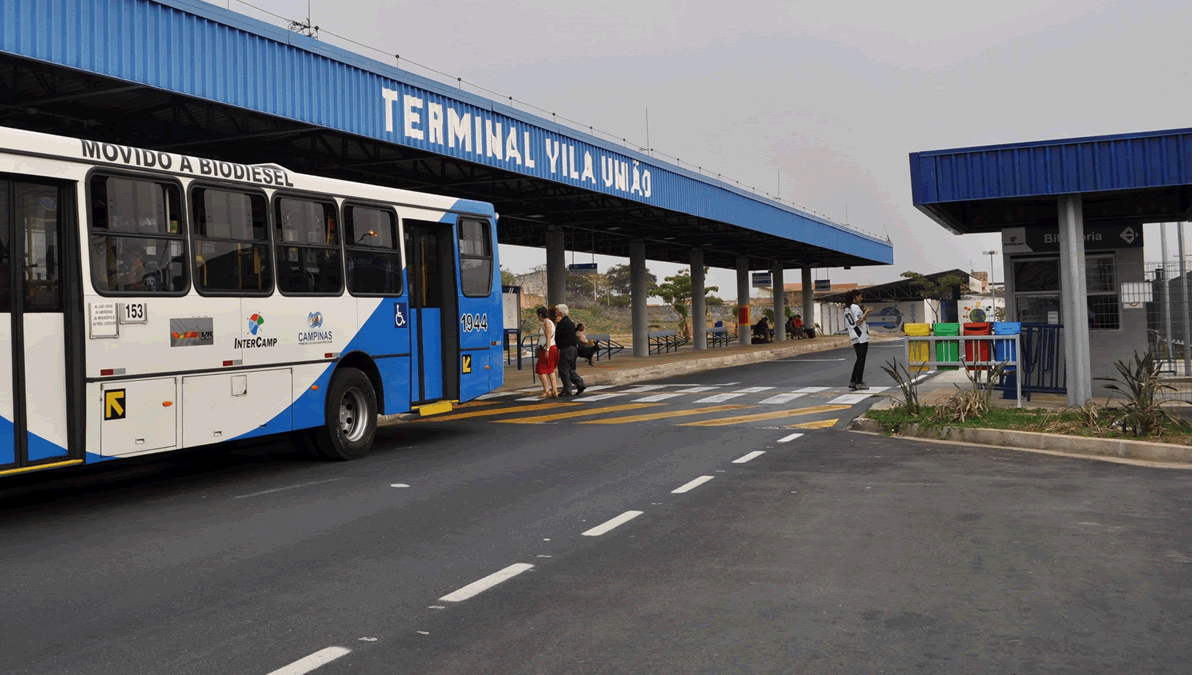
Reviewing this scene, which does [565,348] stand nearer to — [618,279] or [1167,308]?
[1167,308]

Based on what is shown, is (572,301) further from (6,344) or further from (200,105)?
(6,344)

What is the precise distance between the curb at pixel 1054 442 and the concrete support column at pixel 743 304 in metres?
36.1

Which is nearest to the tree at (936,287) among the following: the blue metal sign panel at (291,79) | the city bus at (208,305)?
the blue metal sign panel at (291,79)

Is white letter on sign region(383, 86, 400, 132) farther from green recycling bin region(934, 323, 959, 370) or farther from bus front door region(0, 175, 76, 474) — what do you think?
green recycling bin region(934, 323, 959, 370)

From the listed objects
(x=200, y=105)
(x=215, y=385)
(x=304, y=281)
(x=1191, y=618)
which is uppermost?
(x=200, y=105)

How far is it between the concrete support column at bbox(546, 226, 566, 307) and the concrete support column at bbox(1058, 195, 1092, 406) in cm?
1861

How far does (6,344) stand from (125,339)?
109cm

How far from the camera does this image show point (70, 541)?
7699 millimetres

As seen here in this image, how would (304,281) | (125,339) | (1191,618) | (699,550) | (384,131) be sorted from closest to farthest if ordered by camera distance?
(1191,618) < (699,550) < (125,339) < (304,281) < (384,131)

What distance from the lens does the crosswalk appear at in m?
16.1

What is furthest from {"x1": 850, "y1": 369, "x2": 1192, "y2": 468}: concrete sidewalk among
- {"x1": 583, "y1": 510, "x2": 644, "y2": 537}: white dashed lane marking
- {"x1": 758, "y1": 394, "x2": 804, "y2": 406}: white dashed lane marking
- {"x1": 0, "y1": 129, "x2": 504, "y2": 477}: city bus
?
{"x1": 0, "y1": 129, "x2": 504, "y2": 477}: city bus

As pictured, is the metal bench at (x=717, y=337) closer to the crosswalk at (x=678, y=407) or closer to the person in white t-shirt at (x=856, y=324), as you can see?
the crosswalk at (x=678, y=407)

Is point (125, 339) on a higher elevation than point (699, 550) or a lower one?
higher

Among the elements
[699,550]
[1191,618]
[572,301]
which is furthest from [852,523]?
[572,301]
